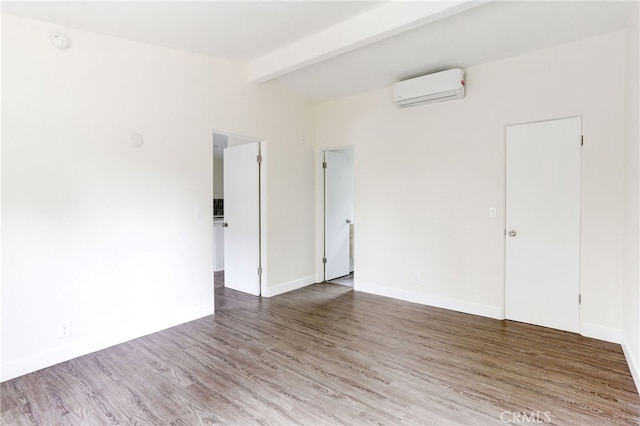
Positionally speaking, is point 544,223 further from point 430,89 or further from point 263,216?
point 263,216

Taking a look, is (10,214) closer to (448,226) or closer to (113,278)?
(113,278)

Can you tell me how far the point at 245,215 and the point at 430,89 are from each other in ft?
8.91

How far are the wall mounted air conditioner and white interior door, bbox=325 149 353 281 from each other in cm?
148

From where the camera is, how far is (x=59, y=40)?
2.55m

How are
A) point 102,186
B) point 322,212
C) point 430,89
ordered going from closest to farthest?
point 102,186 < point 430,89 < point 322,212

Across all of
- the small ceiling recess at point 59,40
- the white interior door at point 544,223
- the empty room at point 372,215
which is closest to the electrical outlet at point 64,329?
the empty room at point 372,215

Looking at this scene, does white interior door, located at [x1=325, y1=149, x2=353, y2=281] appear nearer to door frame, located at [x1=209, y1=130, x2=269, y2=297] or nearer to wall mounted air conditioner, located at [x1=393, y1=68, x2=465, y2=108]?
door frame, located at [x1=209, y1=130, x2=269, y2=297]

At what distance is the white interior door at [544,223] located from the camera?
3.05 m

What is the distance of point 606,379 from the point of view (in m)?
2.28

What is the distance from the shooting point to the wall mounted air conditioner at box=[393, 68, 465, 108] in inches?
136

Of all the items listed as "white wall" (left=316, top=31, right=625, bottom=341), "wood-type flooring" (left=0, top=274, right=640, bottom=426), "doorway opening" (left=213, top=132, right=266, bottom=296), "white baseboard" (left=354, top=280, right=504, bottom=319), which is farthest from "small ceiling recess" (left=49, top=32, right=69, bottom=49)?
"white baseboard" (left=354, top=280, right=504, bottom=319)

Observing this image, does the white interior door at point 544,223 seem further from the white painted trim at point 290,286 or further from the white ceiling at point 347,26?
the white painted trim at point 290,286

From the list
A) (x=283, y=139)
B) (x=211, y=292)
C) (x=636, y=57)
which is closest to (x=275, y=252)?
(x=211, y=292)
